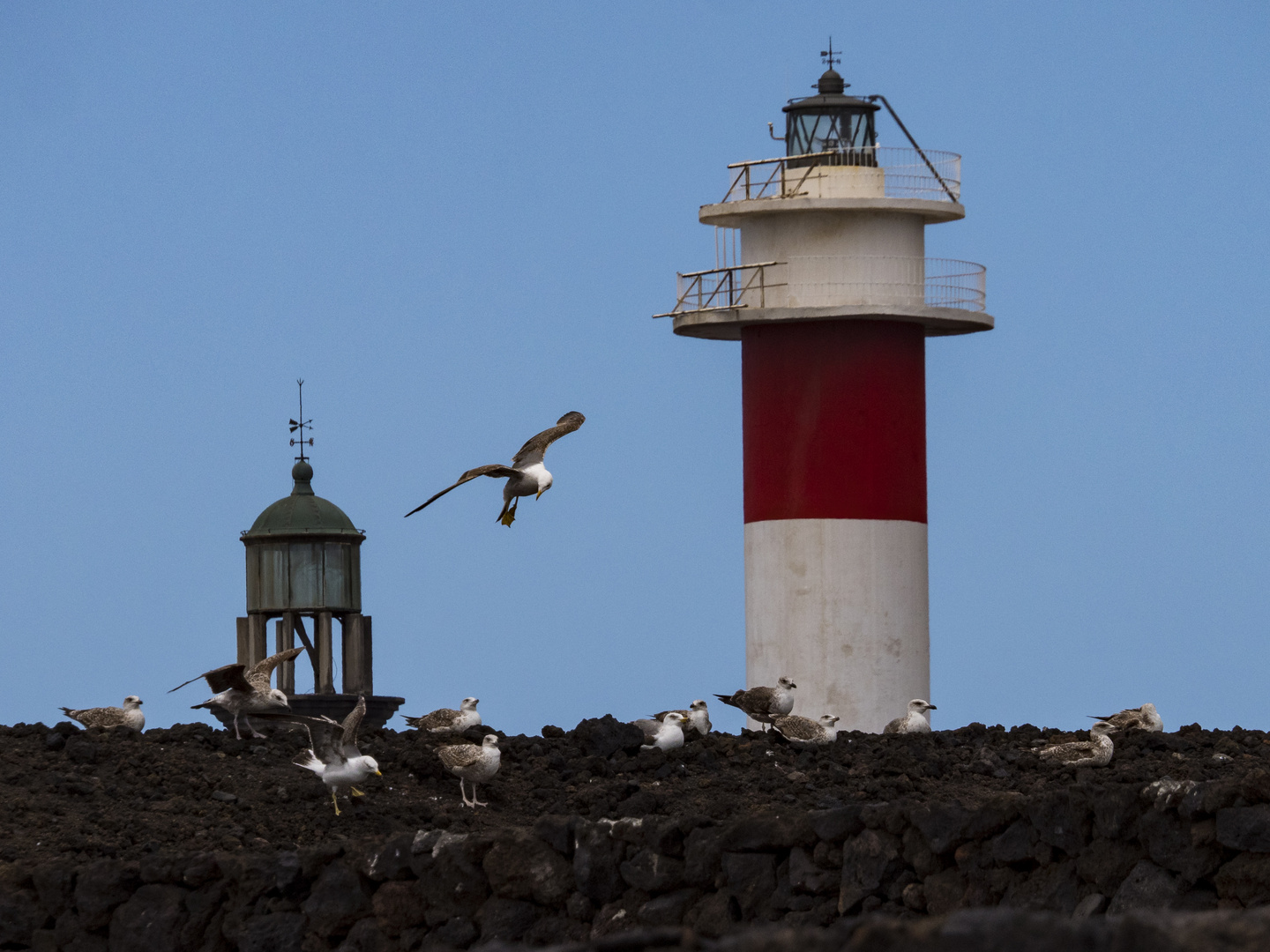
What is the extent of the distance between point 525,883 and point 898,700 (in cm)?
1568

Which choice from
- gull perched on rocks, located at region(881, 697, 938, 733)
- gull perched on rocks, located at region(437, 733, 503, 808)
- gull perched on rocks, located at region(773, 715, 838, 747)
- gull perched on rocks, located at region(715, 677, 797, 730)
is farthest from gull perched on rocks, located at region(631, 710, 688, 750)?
gull perched on rocks, located at region(881, 697, 938, 733)

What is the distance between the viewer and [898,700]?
28.7 m

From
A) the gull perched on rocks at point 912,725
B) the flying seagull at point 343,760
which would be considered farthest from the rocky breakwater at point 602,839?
the gull perched on rocks at point 912,725

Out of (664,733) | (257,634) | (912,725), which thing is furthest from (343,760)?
(257,634)

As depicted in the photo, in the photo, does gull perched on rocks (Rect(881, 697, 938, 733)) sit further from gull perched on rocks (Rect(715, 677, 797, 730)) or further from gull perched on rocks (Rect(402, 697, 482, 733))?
gull perched on rocks (Rect(402, 697, 482, 733))

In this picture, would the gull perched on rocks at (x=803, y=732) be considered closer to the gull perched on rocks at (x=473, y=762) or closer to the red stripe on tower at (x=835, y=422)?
the gull perched on rocks at (x=473, y=762)

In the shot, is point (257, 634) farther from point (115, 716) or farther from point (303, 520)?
point (115, 716)

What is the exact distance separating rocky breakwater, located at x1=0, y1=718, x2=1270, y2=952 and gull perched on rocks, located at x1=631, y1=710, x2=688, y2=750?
5.1 inches

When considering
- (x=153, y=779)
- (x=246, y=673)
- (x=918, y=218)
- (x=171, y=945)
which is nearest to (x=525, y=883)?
(x=171, y=945)

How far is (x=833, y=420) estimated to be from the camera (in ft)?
95.4

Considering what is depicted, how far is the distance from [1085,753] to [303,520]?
15441mm

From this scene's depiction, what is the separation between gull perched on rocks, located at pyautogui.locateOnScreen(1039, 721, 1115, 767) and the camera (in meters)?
16.8

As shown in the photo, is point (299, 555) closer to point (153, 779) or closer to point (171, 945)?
point (153, 779)

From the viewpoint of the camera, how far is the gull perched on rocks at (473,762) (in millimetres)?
16172
